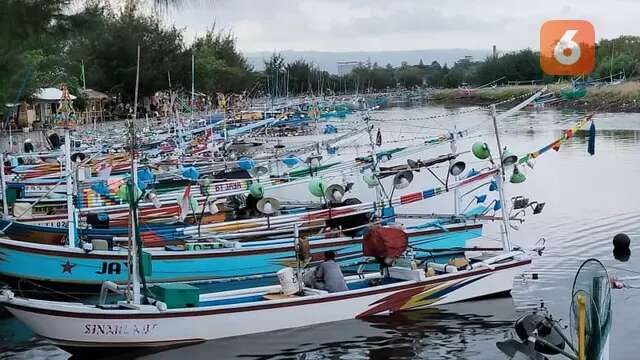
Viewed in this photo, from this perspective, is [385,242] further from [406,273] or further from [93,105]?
[93,105]

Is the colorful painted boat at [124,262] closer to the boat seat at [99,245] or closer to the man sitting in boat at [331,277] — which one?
the boat seat at [99,245]

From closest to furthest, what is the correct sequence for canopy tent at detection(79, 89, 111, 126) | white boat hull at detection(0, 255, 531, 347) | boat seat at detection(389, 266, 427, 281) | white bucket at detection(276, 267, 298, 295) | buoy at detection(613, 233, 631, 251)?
white boat hull at detection(0, 255, 531, 347), white bucket at detection(276, 267, 298, 295), boat seat at detection(389, 266, 427, 281), buoy at detection(613, 233, 631, 251), canopy tent at detection(79, 89, 111, 126)

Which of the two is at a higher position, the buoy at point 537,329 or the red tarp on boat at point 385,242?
the buoy at point 537,329

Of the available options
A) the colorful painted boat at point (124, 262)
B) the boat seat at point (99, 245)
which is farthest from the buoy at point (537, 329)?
the boat seat at point (99, 245)

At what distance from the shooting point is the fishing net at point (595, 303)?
8.62 metres

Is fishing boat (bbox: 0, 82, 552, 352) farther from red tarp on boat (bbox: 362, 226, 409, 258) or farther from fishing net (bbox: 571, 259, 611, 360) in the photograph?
fishing net (bbox: 571, 259, 611, 360)

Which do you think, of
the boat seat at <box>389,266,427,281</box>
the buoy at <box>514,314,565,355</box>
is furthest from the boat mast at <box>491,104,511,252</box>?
the buoy at <box>514,314,565,355</box>

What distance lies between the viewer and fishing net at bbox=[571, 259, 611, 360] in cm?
862

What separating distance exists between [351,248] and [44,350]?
7.11 meters

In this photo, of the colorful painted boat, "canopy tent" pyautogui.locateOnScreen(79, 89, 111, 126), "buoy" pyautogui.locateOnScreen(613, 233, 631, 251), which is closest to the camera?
the colorful painted boat

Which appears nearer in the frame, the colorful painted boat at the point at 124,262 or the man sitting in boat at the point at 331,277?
the man sitting in boat at the point at 331,277

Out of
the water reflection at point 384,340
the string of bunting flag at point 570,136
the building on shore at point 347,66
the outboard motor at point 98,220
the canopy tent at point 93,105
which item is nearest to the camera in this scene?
the water reflection at point 384,340

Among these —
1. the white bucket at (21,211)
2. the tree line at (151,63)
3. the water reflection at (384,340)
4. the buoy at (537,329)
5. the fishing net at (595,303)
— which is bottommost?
the water reflection at (384,340)

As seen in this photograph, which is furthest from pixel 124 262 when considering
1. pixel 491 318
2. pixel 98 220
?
pixel 491 318
